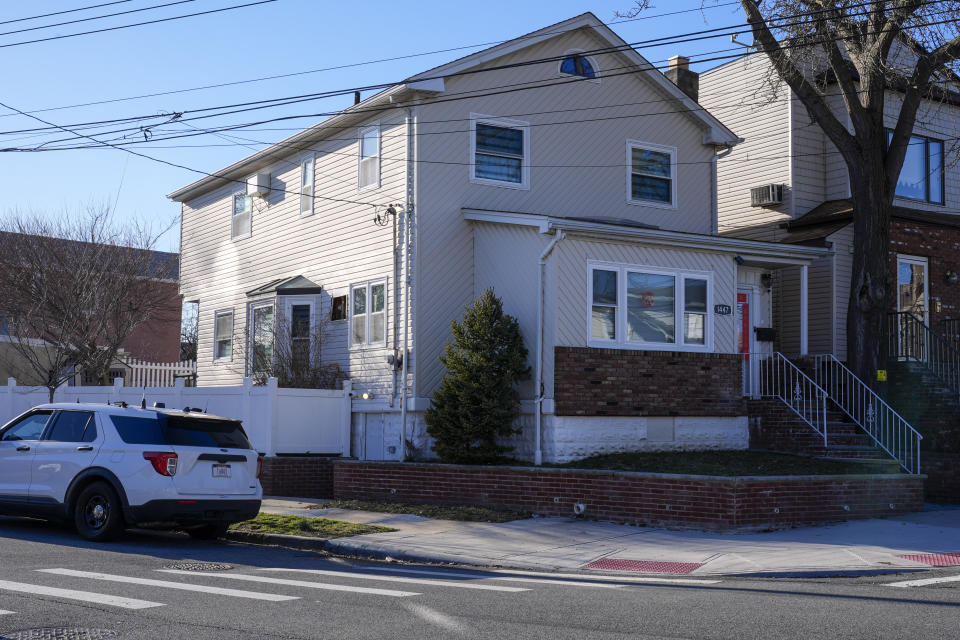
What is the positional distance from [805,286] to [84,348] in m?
17.5

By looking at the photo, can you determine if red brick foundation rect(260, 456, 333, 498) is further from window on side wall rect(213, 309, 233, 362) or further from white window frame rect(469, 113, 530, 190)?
window on side wall rect(213, 309, 233, 362)

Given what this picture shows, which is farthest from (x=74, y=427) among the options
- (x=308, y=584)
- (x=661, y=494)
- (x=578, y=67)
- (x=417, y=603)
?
(x=578, y=67)

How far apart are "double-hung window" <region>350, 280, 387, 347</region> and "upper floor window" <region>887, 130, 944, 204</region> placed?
42.8ft

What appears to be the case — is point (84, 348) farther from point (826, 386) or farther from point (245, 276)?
point (826, 386)

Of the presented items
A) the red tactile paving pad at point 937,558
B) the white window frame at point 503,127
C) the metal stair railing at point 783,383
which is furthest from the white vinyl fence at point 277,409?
the red tactile paving pad at point 937,558

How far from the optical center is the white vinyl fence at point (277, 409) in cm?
1861

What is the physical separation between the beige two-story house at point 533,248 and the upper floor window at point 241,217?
0.61 m

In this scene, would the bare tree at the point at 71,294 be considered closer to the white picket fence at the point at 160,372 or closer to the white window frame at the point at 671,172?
the white picket fence at the point at 160,372

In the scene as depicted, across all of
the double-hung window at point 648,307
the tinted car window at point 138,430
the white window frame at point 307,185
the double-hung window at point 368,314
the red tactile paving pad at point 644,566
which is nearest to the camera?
the red tactile paving pad at point 644,566

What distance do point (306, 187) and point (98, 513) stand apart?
39.1ft

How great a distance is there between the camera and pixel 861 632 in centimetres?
690

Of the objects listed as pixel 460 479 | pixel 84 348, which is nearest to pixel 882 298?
pixel 460 479

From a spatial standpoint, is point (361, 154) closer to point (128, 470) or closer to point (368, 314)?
point (368, 314)

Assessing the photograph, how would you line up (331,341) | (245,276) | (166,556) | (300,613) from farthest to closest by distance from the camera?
(245,276) < (331,341) < (166,556) < (300,613)
